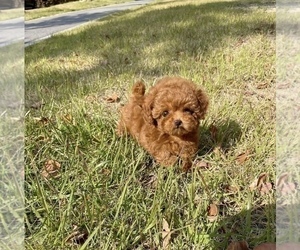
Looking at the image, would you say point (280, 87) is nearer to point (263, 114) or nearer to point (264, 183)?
point (264, 183)

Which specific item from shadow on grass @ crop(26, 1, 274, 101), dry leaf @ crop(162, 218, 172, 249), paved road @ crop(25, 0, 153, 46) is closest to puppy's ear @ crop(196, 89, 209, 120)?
dry leaf @ crop(162, 218, 172, 249)

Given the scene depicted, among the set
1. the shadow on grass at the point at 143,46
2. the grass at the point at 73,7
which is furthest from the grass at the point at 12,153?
the grass at the point at 73,7

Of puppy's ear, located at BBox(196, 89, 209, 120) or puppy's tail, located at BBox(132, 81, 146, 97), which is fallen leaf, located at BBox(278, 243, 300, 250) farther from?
puppy's tail, located at BBox(132, 81, 146, 97)

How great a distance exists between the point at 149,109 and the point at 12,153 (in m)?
0.76

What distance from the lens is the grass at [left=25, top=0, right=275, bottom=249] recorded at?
4.81 ft

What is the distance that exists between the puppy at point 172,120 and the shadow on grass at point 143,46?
128 cm

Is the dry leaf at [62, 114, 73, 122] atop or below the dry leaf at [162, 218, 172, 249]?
atop

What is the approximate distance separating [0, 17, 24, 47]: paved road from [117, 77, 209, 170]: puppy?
33.4 inches

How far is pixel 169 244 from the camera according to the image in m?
1.44

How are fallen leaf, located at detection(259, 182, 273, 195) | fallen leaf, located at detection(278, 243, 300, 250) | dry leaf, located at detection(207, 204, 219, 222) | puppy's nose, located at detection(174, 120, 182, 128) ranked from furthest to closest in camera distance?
1. puppy's nose, located at detection(174, 120, 182, 128)
2. fallen leaf, located at detection(259, 182, 273, 195)
3. dry leaf, located at detection(207, 204, 219, 222)
4. fallen leaf, located at detection(278, 243, 300, 250)

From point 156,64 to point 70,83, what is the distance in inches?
35.0

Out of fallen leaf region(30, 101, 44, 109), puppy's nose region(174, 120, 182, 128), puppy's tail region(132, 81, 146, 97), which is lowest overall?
fallen leaf region(30, 101, 44, 109)

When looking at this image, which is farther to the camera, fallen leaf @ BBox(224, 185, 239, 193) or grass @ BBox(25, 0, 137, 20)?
grass @ BBox(25, 0, 137, 20)

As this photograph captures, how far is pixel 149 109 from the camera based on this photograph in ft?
6.55
